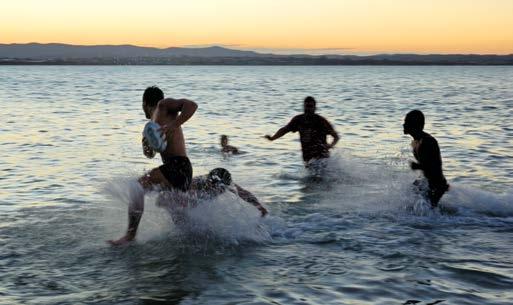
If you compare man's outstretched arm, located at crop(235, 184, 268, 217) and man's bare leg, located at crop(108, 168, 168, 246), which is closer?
man's bare leg, located at crop(108, 168, 168, 246)

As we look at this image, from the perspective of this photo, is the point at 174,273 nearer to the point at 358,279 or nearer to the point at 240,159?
the point at 358,279

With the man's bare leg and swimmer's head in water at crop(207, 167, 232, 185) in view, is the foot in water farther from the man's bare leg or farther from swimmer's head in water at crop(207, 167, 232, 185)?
swimmer's head in water at crop(207, 167, 232, 185)

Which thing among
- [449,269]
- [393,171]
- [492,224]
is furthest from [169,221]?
[393,171]

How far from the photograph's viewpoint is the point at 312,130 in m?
13.0

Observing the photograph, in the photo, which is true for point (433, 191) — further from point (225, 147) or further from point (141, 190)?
point (225, 147)

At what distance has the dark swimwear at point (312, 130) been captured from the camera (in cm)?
1287

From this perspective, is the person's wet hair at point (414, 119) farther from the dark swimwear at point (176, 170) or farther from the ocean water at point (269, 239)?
the dark swimwear at point (176, 170)

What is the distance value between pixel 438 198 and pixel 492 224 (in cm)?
84

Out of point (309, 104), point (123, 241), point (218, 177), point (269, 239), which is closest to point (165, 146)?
point (218, 177)

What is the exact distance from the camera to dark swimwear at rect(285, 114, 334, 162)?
12.9 m

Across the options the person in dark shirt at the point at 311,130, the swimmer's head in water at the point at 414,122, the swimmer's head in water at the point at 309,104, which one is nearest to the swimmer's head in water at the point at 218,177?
the swimmer's head in water at the point at 414,122

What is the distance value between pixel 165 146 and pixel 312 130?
19.0ft

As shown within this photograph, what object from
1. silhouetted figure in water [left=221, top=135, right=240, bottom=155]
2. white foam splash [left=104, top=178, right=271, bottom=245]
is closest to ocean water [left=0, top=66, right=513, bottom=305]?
white foam splash [left=104, top=178, right=271, bottom=245]

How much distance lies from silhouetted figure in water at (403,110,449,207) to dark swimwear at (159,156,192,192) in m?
3.26
